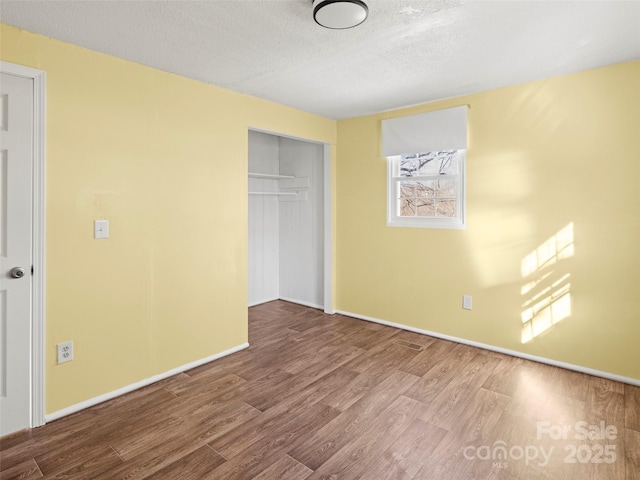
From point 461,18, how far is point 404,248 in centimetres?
236

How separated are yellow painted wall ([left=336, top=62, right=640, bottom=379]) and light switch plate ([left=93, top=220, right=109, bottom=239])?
275cm

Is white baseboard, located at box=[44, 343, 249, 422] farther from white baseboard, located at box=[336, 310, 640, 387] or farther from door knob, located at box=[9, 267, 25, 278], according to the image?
white baseboard, located at box=[336, 310, 640, 387]

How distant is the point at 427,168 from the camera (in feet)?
12.7

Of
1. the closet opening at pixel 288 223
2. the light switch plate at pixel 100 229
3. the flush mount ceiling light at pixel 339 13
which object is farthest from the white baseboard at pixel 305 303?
the flush mount ceiling light at pixel 339 13

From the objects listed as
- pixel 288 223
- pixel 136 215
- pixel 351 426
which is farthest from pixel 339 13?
pixel 288 223

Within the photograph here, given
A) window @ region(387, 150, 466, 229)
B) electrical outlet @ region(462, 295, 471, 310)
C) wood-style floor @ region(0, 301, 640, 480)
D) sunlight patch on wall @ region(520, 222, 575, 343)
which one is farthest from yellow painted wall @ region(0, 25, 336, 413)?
sunlight patch on wall @ region(520, 222, 575, 343)

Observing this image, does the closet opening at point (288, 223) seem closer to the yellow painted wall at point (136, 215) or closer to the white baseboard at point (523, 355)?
the white baseboard at point (523, 355)

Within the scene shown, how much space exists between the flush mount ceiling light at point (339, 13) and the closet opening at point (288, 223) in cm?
259

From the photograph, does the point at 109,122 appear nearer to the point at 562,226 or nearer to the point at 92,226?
the point at 92,226

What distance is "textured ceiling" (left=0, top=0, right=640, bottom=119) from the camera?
1.96 m

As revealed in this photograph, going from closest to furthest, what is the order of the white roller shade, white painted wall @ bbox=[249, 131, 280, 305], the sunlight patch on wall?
the sunlight patch on wall
the white roller shade
white painted wall @ bbox=[249, 131, 280, 305]

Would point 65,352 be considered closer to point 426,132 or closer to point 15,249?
point 15,249

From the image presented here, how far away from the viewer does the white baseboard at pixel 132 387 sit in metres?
2.36

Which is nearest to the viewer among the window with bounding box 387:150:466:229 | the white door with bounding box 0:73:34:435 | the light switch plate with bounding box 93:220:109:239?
the white door with bounding box 0:73:34:435
